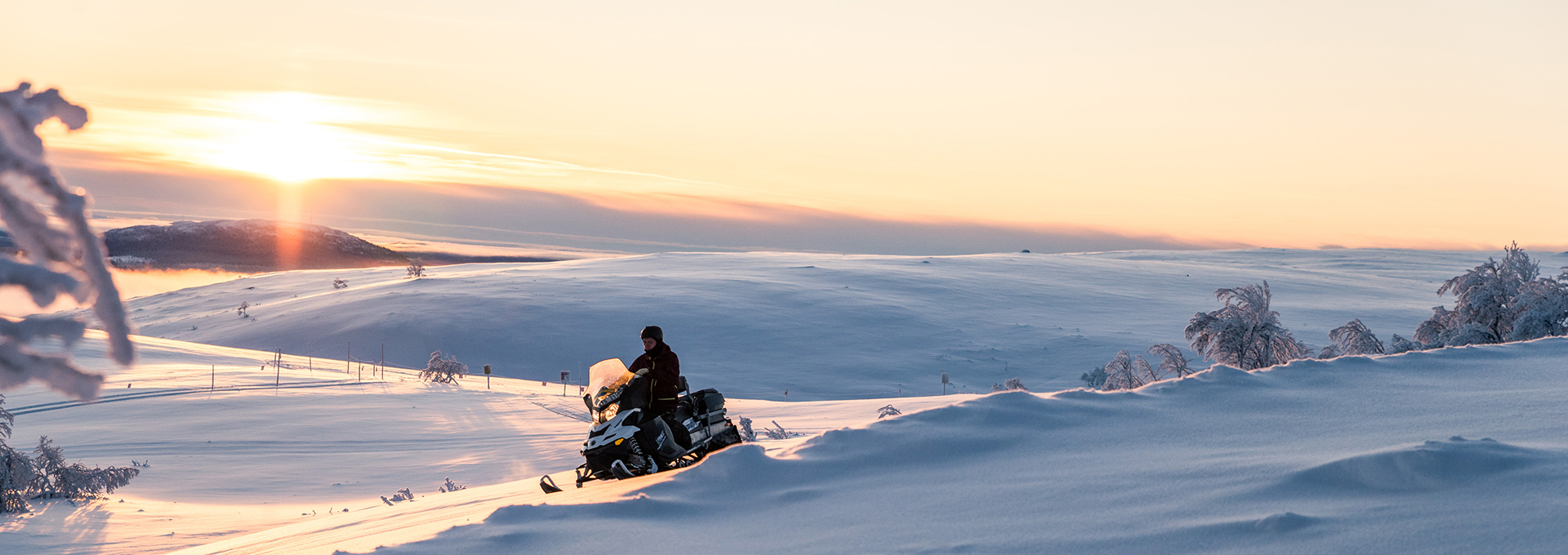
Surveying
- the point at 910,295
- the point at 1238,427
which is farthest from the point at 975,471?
the point at 910,295

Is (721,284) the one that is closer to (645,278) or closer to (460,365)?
(645,278)

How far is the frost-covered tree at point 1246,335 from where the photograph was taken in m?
22.7

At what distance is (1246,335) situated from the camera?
75.2 feet

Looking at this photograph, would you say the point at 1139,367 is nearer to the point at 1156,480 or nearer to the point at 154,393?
the point at 1156,480

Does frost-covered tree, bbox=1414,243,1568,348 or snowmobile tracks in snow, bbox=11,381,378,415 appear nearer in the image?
frost-covered tree, bbox=1414,243,1568,348

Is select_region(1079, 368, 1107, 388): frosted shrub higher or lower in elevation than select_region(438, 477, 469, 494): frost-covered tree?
lower

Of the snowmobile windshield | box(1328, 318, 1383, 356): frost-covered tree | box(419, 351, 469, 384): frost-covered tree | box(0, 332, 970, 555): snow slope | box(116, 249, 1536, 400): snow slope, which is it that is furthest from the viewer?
box(116, 249, 1536, 400): snow slope

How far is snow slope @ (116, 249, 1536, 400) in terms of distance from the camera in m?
41.7

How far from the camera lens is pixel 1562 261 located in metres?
92.3

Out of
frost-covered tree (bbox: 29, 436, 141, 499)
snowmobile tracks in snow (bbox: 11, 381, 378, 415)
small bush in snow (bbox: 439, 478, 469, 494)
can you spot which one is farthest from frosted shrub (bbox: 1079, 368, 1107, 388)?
frost-covered tree (bbox: 29, 436, 141, 499)

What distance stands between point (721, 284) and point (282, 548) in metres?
53.4

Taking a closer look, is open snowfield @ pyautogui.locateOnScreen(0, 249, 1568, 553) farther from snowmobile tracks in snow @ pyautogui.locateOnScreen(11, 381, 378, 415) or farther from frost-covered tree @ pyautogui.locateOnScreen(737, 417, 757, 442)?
frost-covered tree @ pyautogui.locateOnScreen(737, 417, 757, 442)

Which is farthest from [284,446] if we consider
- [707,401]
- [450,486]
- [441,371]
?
[707,401]

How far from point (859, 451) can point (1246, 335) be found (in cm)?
1884
